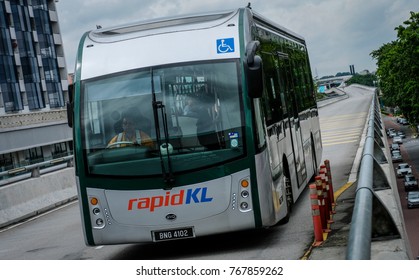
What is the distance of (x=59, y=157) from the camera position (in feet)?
74.9

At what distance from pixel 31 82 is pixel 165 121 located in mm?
52021

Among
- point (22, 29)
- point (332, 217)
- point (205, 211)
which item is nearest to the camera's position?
point (205, 211)

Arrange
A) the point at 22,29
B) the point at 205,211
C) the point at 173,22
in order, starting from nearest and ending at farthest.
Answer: the point at 205,211 < the point at 173,22 < the point at 22,29

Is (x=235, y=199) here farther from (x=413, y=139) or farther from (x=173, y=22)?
(x=413, y=139)

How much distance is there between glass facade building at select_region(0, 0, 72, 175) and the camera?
156 feet

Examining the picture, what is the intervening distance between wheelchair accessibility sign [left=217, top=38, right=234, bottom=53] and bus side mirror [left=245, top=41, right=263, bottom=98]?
1.18 ft

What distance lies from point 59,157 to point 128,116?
13991 millimetres

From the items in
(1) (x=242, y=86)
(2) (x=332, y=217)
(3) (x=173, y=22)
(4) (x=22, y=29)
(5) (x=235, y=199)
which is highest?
(4) (x=22, y=29)

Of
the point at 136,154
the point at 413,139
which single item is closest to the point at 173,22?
the point at 136,154

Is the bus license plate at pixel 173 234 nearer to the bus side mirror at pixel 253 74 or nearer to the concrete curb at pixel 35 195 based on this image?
the bus side mirror at pixel 253 74

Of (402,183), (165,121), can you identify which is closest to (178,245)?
(165,121)

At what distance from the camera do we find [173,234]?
30.1ft

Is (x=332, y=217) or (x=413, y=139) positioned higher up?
(x=332, y=217)

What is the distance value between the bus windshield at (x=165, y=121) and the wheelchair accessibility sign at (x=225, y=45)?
0.52 feet
